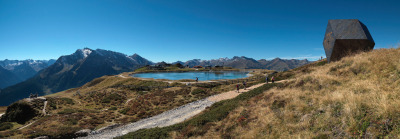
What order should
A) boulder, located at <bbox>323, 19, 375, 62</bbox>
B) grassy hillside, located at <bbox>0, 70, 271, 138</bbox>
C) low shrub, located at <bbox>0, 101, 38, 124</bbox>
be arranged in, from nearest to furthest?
boulder, located at <bbox>323, 19, 375, 62</bbox>
grassy hillside, located at <bbox>0, 70, 271, 138</bbox>
low shrub, located at <bbox>0, 101, 38, 124</bbox>

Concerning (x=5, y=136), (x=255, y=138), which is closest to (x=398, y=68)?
(x=255, y=138)

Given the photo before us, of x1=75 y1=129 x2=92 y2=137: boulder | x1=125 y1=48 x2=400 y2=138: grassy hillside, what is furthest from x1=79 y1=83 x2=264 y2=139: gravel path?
x1=125 y1=48 x2=400 y2=138: grassy hillside

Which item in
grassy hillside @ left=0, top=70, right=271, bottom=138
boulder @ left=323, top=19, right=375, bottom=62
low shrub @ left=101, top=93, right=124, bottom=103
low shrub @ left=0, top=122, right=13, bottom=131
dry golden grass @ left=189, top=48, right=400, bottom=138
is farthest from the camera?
low shrub @ left=101, top=93, right=124, bottom=103

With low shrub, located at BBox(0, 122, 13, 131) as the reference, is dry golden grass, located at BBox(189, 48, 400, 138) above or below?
above

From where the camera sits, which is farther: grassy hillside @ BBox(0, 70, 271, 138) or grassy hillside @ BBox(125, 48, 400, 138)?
grassy hillside @ BBox(0, 70, 271, 138)

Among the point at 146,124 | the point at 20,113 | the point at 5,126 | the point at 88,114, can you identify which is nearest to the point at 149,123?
the point at 146,124

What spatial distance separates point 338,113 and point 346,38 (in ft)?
50.2

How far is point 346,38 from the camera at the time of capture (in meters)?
17.8

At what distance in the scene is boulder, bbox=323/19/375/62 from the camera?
1750 cm

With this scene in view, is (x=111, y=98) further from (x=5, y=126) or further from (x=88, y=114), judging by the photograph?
(x=5, y=126)

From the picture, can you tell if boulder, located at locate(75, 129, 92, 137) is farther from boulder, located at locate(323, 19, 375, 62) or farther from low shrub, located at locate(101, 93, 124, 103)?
boulder, located at locate(323, 19, 375, 62)

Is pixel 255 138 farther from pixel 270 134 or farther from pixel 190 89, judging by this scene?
pixel 190 89

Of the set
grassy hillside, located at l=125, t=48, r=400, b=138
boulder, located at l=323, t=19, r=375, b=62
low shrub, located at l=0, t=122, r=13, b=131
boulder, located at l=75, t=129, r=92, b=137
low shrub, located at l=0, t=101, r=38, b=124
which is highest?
boulder, located at l=323, t=19, r=375, b=62

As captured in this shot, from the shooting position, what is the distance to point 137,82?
74812 mm
